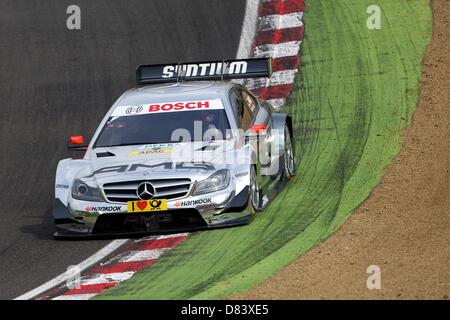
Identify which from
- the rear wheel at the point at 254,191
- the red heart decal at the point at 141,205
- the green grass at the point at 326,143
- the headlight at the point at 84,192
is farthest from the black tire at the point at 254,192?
the headlight at the point at 84,192

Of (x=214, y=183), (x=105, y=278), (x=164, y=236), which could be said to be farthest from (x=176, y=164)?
(x=105, y=278)

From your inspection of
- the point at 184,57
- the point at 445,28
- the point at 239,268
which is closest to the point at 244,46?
the point at 184,57

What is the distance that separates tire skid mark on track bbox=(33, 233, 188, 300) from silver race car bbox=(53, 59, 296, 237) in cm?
17

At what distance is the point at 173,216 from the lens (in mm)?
12000

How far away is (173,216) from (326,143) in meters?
3.97

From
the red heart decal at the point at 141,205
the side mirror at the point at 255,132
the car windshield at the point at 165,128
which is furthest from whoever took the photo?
the car windshield at the point at 165,128

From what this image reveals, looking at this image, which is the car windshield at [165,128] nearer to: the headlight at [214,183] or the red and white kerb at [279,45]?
the headlight at [214,183]

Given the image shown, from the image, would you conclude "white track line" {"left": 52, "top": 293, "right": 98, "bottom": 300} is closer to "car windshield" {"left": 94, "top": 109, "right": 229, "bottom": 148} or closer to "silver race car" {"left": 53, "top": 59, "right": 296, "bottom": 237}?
"silver race car" {"left": 53, "top": 59, "right": 296, "bottom": 237}

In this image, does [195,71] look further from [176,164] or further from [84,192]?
[84,192]

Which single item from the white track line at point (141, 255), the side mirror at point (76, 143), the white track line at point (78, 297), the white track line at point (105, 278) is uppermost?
the side mirror at point (76, 143)

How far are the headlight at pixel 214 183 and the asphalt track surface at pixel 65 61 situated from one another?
86.4 inches

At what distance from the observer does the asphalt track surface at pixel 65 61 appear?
15.4 m

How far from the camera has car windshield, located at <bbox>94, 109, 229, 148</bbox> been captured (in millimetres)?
13031

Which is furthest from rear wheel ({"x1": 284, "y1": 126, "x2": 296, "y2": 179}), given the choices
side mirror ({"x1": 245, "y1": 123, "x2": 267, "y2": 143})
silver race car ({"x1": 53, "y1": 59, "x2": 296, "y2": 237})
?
side mirror ({"x1": 245, "y1": 123, "x2": 267, "y2": 143})
